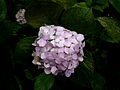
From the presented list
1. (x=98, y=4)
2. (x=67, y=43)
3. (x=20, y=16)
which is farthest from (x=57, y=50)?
(x=20, y=16)

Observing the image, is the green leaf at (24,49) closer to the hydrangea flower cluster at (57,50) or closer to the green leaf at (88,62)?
the hydrangea flower cluster at (57,50)

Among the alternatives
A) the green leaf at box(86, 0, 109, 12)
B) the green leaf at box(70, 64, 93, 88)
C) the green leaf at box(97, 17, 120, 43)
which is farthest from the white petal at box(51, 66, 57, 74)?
the green leaf at box(86, 0, 109, 12)

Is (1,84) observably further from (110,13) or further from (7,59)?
(110,13)

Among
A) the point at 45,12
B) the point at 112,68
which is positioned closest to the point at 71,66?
the point at 45,12

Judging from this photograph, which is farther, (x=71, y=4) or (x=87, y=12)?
(x=71, y=4)

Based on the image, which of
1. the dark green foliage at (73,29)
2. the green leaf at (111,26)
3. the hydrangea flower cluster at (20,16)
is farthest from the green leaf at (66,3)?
the hydrangea flower cluster at (20,16)

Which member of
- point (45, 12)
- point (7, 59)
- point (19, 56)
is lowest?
point (7, 59)
